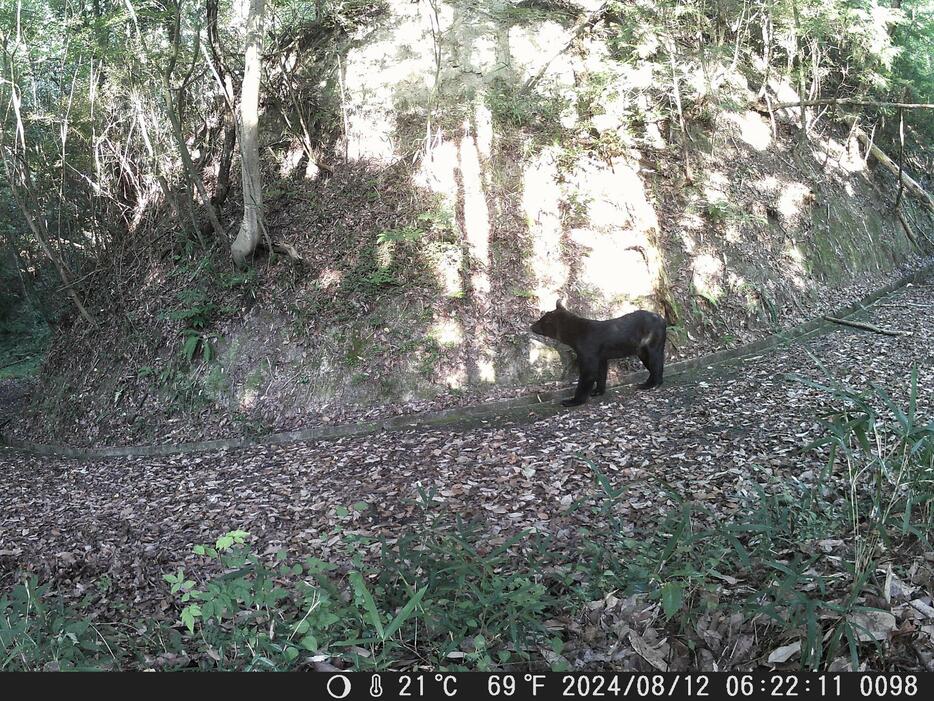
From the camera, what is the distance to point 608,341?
24.5 feet

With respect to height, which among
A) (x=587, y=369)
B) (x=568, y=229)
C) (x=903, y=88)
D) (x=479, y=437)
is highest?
(x=903, y=88)

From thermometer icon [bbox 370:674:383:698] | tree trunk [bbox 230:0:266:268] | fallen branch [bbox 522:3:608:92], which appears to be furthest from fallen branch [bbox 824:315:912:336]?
thermometer icon [bbox 370:674:383:698]

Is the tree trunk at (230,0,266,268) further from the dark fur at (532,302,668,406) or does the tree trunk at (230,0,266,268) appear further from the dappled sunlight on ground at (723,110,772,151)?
the dappled sunlight on ground at (723,110,772,151)

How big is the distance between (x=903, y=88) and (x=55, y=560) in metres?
16.9

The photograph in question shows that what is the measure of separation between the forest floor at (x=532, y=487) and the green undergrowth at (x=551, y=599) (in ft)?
Result: 0.24

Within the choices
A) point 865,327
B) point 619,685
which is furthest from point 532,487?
point 865,327

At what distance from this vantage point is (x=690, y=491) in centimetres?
462

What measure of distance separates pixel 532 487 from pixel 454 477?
86 centimetres

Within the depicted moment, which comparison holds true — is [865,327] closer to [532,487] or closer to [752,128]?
[752,128]

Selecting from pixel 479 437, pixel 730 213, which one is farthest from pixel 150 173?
pixel 730 213

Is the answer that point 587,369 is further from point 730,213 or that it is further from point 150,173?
point 150,173

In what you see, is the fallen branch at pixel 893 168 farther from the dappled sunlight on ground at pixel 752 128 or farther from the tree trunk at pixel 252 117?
the tree trunk at pixel 252 117

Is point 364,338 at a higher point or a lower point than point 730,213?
lower

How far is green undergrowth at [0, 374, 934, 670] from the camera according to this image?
8.66 feet
